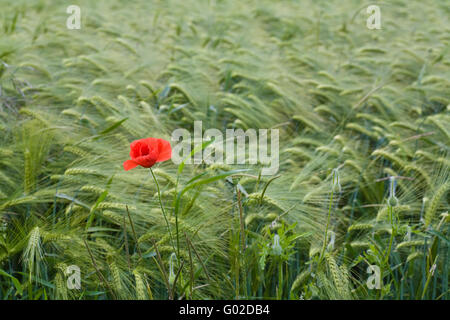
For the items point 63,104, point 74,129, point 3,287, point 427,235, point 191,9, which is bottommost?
point 3,287

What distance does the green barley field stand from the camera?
1127 millimetres

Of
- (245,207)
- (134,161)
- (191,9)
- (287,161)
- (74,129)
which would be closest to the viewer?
(134,161)

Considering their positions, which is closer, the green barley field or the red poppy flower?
the red poppy flower

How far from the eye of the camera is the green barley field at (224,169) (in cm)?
113

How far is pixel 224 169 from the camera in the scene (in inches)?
51.2

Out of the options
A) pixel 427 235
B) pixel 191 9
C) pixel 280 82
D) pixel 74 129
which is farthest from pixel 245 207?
pixel 191 9

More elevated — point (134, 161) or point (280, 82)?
point (280, 82)

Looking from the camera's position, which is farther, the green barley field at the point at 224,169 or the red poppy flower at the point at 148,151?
the green barley field at the point at 224,169

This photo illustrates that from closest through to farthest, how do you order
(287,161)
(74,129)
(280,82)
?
1. (287,161)
2. (74,129)
3. (280,82)

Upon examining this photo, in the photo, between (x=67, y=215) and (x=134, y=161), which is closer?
(x=134, y=161)

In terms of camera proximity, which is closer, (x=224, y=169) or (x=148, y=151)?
(x=148, y=151)
